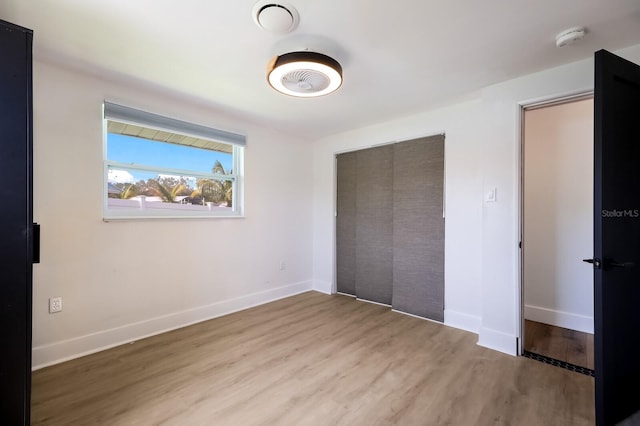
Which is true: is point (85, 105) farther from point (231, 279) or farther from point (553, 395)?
point (553, 395)

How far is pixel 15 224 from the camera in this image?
1247 mm

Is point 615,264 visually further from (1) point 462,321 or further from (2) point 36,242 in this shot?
(2) point 36,242

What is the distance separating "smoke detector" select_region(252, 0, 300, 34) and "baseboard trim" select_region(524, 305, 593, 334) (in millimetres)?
3641

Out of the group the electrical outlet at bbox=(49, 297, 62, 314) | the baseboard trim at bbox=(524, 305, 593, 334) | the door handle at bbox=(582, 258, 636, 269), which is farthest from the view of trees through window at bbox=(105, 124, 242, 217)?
the baseboard trim at bbox=(524, 305, 593, 334)

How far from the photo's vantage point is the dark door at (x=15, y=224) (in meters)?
1.22

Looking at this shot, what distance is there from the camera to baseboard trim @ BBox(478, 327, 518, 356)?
2380 millimetres

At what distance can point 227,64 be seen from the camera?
2.17 m

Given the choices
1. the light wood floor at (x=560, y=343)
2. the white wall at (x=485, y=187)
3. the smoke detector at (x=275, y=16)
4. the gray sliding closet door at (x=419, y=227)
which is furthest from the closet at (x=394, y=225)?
the smoke detector at (x=275, y=16)

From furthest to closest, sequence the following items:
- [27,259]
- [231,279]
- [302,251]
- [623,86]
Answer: [302,251] < [231,279] < [623,86] < [27,259]

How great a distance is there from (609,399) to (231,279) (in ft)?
10.6

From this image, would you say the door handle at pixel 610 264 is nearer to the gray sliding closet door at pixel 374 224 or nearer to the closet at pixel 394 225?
the closet at pixel 394 225

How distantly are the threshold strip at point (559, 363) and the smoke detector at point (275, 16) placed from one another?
10.0 feet

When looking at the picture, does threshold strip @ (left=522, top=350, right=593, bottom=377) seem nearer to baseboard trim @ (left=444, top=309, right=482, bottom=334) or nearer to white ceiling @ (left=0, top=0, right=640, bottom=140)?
baseboard trim @ (left=444, top=309, right=482, bottom=334)

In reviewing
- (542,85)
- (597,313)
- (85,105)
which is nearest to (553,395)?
(597,313)
